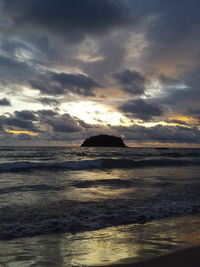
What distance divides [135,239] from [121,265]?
4.61 ft

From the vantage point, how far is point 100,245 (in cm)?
454

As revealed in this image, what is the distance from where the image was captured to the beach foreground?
140 inches

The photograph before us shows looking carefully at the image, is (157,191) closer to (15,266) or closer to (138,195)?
(138,195)

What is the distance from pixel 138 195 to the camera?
396 inches

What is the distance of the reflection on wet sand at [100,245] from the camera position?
3.83 m

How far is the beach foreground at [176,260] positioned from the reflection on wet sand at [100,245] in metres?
0.20

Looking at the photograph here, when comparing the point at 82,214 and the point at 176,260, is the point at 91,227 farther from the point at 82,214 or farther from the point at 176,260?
the point at 176,260

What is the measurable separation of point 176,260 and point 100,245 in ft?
5.27

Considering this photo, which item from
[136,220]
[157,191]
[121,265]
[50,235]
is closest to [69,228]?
[50,235]

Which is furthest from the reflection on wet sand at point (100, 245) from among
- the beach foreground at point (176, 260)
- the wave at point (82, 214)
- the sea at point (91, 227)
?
the wave at point (82, 214)

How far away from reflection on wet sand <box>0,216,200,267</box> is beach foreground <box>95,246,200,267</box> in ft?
0.64

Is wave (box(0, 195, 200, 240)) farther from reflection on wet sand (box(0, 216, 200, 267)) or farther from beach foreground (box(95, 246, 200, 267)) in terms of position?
beach foreground (box(95, 246, 200, 267))

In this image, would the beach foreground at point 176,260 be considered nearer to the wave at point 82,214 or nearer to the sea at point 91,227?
the sea at point 91,227

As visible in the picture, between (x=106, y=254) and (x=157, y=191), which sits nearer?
(x=106, y=254)
